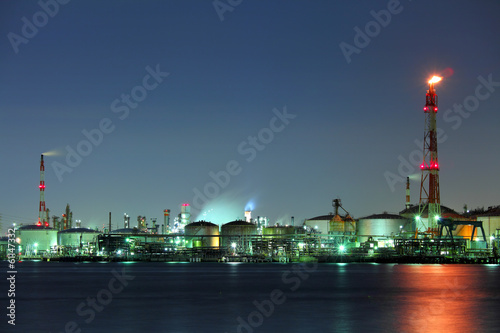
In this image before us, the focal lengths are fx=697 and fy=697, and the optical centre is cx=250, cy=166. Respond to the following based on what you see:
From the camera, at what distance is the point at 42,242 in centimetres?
18038

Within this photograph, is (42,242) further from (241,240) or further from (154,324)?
(154,324)

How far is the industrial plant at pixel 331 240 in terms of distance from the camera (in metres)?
136

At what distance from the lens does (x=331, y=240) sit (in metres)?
162

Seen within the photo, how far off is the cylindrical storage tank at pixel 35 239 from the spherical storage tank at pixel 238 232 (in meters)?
44.9

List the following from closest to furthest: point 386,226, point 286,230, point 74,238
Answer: point 386,226 < point 286,230 < point 74,238

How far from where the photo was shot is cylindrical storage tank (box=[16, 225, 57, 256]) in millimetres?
178875

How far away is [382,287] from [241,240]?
10312 centimetres

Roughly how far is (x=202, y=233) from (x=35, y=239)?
143ft

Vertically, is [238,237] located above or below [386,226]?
below

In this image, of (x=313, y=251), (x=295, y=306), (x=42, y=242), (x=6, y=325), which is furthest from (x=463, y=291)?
(x=42, y=242)

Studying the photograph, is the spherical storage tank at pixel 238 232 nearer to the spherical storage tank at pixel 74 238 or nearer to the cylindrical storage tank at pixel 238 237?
the cylindrical storage tank at pixel 238 237
